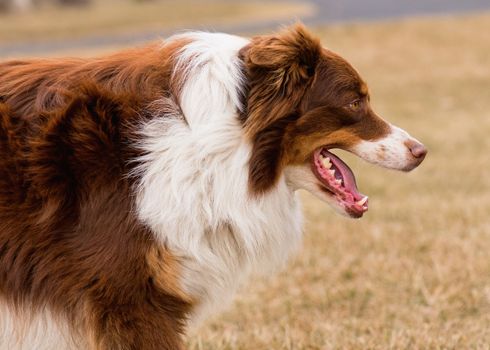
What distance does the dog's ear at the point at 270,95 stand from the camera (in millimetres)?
3316

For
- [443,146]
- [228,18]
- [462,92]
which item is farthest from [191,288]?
[228,18]

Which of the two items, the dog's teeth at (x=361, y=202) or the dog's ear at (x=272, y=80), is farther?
the dog's teeth at (x=361, y=202)

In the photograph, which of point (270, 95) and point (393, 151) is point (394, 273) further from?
point (270, 95)

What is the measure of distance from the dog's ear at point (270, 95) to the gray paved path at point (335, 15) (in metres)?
16.8

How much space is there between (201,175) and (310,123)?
0.49 m

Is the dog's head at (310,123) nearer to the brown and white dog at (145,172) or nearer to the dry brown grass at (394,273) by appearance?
the brown and white dog at (145,172)

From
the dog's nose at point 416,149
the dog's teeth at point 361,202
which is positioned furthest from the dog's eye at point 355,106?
the dog's teeth at point 361,202

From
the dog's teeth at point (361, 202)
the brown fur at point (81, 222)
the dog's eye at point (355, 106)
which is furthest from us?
the dog's teeth at point (361, 202)

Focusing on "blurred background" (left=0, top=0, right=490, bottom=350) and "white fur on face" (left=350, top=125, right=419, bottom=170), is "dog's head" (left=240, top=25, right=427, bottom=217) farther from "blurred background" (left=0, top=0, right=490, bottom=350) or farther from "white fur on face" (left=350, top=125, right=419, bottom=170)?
"blurred background" (left=0, top=0, right=490, bottom=350)

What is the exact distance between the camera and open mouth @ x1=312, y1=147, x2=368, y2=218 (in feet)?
11.6

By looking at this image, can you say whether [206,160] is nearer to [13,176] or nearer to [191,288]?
[191,288]

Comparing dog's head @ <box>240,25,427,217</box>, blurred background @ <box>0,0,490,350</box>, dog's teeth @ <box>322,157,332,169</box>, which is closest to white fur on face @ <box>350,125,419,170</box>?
dog's head @ <box>240,25,427,217</box>

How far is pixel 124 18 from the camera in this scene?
29.7 m

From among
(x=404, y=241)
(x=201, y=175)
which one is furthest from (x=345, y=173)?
(x=404, y=241)
